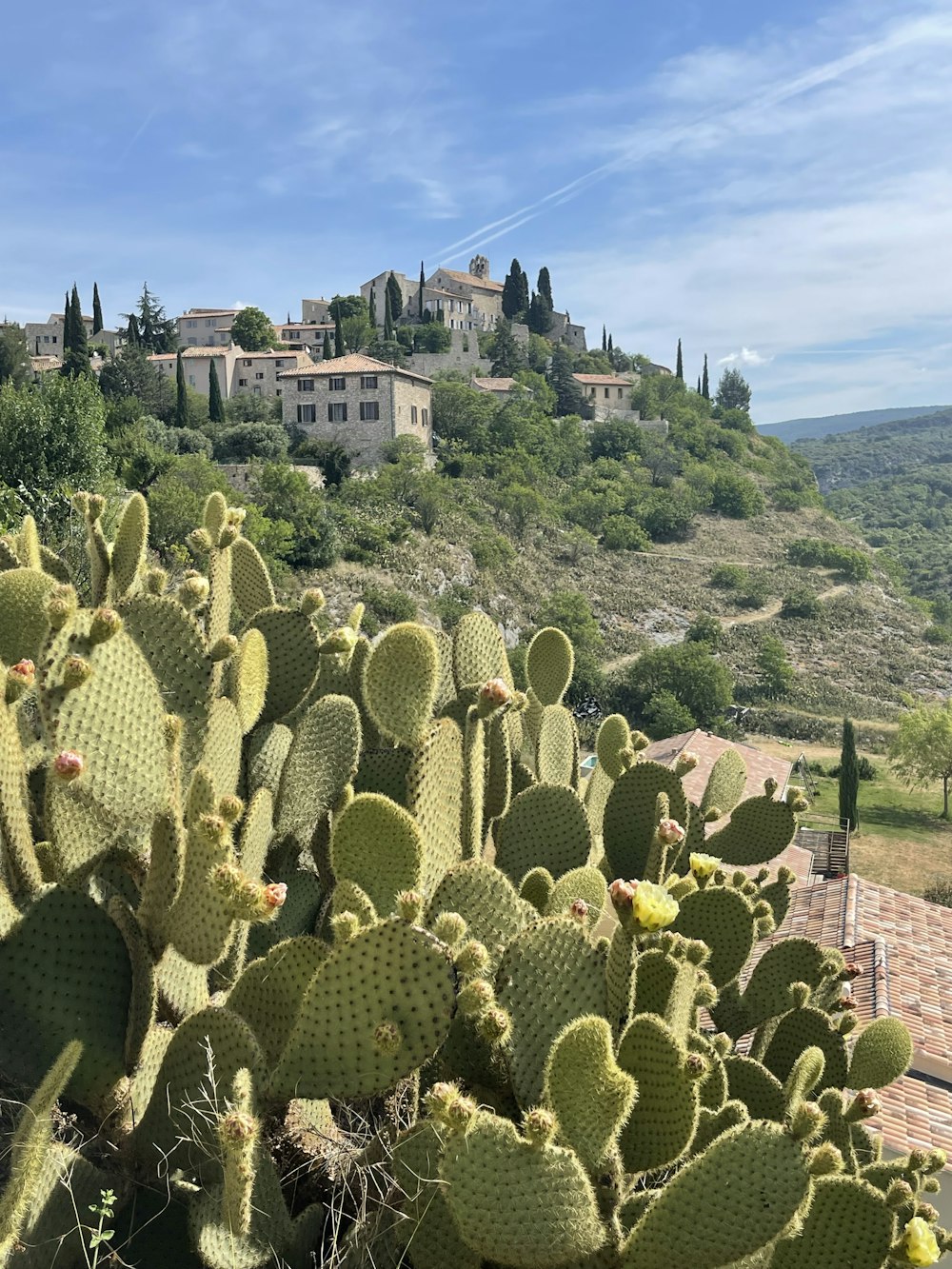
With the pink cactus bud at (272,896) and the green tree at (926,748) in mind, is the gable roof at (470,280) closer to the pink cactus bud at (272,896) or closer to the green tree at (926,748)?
→ the green tree at (926,748)

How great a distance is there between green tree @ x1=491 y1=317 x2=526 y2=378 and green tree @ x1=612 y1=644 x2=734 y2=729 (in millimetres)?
31632

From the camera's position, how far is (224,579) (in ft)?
9.66

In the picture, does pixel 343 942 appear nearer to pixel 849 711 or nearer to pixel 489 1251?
pixel 489 1251

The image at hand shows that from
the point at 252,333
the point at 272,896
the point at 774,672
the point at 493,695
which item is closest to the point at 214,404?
the point at 252,333

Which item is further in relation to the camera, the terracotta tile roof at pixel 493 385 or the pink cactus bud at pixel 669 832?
the terracotta tile roof at pixel 493 385

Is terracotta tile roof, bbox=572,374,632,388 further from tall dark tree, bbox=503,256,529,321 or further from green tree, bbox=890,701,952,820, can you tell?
green tree, bbox=890,701,952,820

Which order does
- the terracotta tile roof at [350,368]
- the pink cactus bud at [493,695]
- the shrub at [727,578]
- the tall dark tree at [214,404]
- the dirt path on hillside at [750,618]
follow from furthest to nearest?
1. the shrub at [727,578]
2. the terracotta tile roof at [350,368]
3. the tall dark tree at [214,404]
4. the dirt path on hillside at [750,618]
5. the pink cactus bud at [493,695]

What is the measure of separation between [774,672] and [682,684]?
246 inches

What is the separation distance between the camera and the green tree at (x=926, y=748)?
26578 mm

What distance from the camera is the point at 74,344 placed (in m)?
38.8

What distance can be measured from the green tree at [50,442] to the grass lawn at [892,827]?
18.6m

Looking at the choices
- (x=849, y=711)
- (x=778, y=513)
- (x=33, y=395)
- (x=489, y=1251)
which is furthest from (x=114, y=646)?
(x=778, y=513)

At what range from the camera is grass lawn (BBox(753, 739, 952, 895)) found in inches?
850

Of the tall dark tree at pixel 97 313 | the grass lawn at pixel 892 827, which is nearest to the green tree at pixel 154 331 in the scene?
the tall dark tree at pixel 97 313
